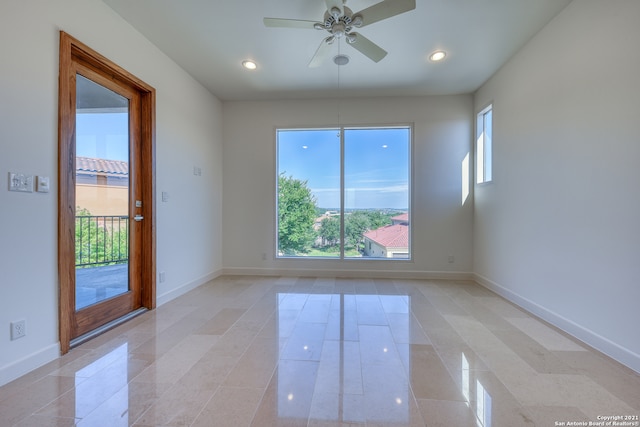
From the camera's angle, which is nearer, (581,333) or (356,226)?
(581,333)

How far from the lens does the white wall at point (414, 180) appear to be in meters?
4.37

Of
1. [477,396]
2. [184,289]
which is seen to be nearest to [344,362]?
[477,396]

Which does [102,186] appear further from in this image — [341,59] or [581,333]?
[581,333]

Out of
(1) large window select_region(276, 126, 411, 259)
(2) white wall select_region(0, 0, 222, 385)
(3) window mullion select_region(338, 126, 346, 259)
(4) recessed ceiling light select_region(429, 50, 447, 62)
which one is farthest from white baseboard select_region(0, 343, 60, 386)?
(4) recessed ceiling light select_region(429, 50, 447, 62)

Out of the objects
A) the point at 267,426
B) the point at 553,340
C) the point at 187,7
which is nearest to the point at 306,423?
the point at 267,426

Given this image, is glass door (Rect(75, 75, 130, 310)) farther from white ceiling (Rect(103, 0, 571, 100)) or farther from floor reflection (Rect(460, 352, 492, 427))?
floor reflection (Rect(460, 352, 492, 427))

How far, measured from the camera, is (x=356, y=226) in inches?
182

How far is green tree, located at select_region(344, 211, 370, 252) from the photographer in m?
4.61

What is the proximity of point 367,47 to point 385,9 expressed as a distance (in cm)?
46

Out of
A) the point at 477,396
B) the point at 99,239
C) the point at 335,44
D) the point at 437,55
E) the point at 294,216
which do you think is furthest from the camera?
the point at 294,216

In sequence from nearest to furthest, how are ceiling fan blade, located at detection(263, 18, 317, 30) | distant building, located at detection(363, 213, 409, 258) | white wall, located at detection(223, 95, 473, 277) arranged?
ceiling fan blade, located at detection(263, 18, 317, 30)
white wall, located at detection(223, 95, 473, 277)
distant building, located at detection(363, 213, 409, 258)

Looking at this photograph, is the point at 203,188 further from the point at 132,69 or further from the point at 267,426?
the point at 267,426

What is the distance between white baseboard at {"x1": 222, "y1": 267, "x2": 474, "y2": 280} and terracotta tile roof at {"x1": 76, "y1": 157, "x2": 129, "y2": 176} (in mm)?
2379

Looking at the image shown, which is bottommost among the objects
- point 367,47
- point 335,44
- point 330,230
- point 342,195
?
point 330,230
